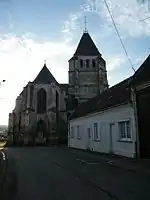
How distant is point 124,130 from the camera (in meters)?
19.0

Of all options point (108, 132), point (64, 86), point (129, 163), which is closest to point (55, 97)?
point (64, 86)

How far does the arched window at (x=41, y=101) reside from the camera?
54.2m

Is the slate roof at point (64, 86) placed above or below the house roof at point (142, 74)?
above

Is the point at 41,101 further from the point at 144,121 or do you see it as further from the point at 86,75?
the point at 144,121

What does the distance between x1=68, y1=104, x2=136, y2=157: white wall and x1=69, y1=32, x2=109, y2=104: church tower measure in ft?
92.4

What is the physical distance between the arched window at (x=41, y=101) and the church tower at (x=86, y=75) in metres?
7.00

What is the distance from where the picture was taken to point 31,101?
54.1 meters

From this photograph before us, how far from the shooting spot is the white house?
1795 cm

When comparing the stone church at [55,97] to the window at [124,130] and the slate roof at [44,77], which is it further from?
the window at [124,130]

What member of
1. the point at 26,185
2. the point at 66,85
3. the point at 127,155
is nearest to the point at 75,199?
the point at 26,185

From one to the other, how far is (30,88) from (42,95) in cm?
291

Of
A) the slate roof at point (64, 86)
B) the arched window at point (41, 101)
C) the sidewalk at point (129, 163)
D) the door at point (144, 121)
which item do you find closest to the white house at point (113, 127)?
the door at point (144, 121)

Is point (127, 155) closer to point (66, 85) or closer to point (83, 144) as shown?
point (83, 144)

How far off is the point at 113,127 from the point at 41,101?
35558 mm
